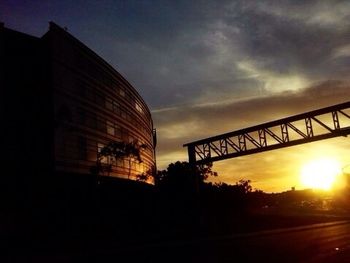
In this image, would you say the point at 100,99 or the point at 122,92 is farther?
the point at 122,92

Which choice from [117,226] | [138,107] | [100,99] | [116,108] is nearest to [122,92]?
[116,108]

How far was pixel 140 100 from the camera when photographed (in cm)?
6825

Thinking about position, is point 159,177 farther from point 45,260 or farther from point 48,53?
point 45,260

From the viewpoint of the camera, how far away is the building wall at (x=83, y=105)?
40.2 m

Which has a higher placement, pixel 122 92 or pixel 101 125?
pixel 122 92

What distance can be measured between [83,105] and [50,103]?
5.50m

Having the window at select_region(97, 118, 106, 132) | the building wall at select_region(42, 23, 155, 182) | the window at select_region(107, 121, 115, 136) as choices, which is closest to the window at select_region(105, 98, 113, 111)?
the building wall at select_region(42, 23, 155, 182)

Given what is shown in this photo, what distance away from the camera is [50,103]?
129 feet

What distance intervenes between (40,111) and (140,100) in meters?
30.3

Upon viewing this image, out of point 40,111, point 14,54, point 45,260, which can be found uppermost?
point 14,54

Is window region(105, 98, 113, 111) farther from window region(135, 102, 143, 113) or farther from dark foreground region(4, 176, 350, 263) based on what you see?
window region(135, 102, 143, 113)

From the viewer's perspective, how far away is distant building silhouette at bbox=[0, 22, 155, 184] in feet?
121

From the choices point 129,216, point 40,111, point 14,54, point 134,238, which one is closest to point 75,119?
point 40,111

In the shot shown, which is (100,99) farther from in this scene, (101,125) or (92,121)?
(92,121)
